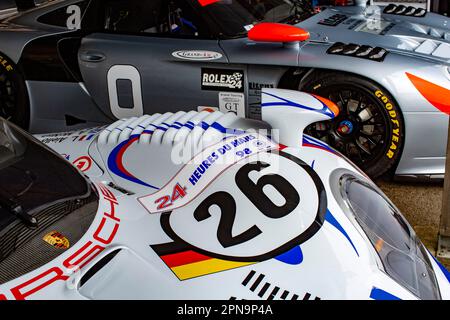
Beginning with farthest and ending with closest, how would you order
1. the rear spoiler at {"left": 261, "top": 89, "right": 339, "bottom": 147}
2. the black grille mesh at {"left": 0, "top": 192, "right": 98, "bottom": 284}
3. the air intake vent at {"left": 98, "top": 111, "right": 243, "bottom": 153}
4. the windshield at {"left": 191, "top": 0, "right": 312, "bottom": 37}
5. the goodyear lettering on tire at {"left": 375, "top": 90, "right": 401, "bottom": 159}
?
the windshield at {"left": 191, "top": 0, "right": 312, "bottom": 37}
the goodyear lettering on tire at {"left": 375, "top": 90, "right": 401, "bottom": 159}
the air intake vent at {"left": 98, "top": 111, "right": 243, "bottom": 153}
the rear spoiler at {"left": 261, "top": 89, "right": 339, "bottom": 147}
the black grille mesh at {"left": 0, "top": 192, "right": 98, "bottom": 284}

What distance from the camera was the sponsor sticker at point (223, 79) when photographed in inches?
158

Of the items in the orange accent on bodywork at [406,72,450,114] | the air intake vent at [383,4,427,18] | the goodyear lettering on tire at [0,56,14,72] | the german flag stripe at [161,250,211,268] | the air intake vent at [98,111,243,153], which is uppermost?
the air intake vent at [98,111,243,153]

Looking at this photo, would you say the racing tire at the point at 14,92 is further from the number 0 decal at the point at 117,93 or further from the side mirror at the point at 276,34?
the side mirror at the point at 276,34

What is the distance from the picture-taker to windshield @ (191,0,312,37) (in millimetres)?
4145

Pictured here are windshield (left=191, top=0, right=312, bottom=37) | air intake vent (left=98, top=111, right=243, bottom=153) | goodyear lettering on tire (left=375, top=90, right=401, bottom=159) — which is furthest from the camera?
windshield (left=191, top=0, right=312, bottom=37)

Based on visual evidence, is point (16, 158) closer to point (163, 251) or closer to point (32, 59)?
point (163, 251)

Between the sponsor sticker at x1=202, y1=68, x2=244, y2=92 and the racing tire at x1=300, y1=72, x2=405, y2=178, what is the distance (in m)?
0.41

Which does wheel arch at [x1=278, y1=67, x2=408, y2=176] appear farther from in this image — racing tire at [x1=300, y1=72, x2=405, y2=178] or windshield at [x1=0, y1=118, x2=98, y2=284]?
windshield at [x1=0, y1=118, x2=98, y2=284]

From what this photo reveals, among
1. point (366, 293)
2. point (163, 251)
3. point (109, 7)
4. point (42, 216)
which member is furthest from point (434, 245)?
point (109, 7)

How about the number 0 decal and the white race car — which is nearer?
the white race car

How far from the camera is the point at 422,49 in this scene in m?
3.99

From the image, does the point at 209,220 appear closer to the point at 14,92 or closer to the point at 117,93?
the point at 117,93

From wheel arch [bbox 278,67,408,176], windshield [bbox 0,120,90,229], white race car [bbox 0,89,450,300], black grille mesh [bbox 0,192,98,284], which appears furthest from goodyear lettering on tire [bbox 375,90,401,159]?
black grille mesh [bbox 0,192,98,284]
